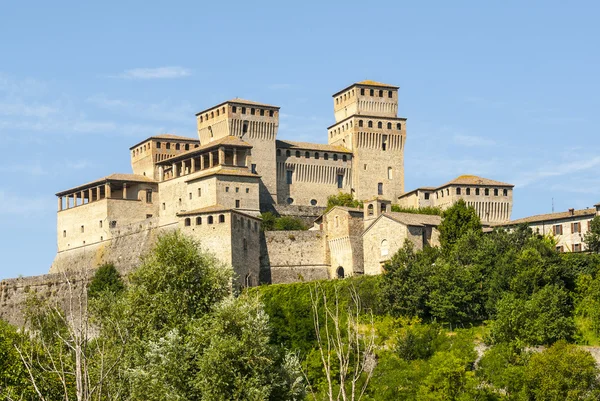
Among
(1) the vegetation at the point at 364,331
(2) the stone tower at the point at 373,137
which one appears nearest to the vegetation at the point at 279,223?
(2) the stone tower at the point at 373,137

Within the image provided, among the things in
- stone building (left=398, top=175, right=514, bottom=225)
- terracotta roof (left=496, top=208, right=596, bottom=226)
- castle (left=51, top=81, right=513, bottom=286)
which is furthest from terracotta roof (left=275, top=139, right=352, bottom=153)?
terracotta roof (left=496, top=208, right=596, bottom=226)

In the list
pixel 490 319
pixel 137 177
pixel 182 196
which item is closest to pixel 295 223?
pixel 182 196

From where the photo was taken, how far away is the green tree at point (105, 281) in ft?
222

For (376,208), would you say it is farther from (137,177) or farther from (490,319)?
(137,177)

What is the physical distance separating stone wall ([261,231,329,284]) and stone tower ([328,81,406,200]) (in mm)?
12725

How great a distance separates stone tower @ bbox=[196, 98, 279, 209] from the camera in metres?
78.2

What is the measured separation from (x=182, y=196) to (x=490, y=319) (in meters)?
28.0

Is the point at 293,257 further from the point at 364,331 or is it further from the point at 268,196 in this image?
the point at 364,331

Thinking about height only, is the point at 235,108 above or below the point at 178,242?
above

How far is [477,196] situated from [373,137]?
32.5 feet

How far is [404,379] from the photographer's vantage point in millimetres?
48406

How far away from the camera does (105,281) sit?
2709 inches

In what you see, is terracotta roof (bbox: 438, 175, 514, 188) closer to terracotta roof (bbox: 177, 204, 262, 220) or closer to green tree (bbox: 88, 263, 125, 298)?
terracotta roof (bbox: 177, 204, 262, 220)

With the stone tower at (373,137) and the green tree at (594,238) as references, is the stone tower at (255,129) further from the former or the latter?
the green tree at (594,238)
